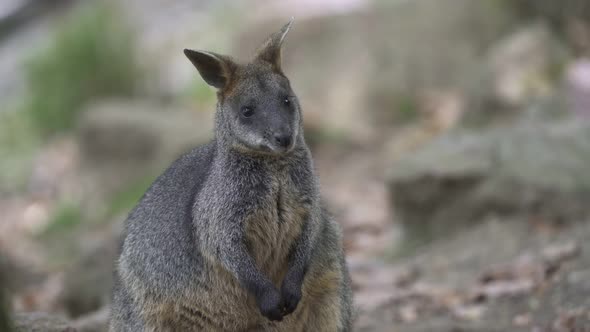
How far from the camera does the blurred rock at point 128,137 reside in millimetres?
14469

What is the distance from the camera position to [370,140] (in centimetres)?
1381

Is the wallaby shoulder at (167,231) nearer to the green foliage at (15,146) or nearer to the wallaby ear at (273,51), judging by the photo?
the wallaby ear at (273,51)

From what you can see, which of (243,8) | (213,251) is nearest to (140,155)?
(243,8)

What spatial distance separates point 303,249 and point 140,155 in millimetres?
10001

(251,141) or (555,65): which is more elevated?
(555,65)

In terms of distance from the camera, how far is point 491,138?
940cm

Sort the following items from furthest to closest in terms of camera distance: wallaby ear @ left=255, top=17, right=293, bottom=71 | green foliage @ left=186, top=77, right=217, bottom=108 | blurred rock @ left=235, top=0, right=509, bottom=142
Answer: green foliage @ left=186, top=77, right=217, bottom=108, blurred rock @ left=235, top=0, right=509, bottom=142, wallaby ear @ left=255, top=17, right=293, bottom=71

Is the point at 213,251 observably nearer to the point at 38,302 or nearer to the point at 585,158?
the point at 585,158

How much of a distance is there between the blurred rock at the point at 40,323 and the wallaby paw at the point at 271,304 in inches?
60.3

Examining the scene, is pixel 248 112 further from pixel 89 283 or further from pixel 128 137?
pixel 128 137

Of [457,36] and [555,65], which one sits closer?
[555,65]

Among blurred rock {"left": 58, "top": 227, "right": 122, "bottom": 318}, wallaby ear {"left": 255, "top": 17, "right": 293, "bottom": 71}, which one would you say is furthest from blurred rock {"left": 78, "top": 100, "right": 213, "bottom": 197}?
wallaby ear {"left": 255, "top": 17, "right": 293, "bottom": 71}

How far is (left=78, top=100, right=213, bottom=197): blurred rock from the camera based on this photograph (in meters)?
14.5

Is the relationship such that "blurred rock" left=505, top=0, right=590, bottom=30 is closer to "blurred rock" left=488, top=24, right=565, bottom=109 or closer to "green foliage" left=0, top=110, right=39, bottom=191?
"blurred rock" left=488, top=24, right=565, bottom=109
